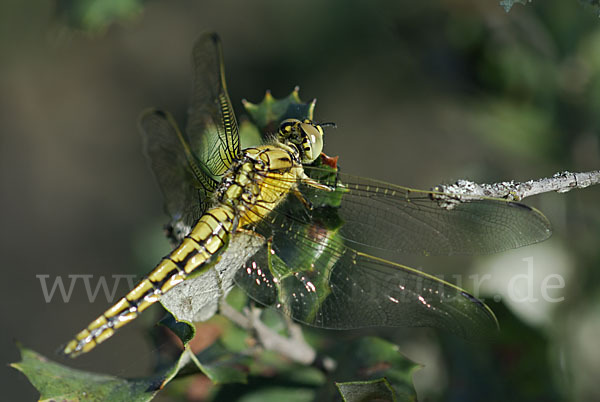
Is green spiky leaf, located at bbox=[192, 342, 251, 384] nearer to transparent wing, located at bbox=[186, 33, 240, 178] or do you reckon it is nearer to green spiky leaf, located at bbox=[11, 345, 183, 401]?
green spiky leaf, located at bbox=[11, 345, 183, 401]

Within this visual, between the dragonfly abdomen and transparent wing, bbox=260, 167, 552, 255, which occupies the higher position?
transparent wing, bbox=260, 167, 552, 255

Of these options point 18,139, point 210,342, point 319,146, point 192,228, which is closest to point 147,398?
point 210,342

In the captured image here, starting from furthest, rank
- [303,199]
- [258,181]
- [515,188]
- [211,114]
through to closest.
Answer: [211,114] < [258,181] < [303,199] < [515,188]

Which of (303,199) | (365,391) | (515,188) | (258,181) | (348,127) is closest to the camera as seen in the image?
(365,391)

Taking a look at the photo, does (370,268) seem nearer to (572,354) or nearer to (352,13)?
(572,354)

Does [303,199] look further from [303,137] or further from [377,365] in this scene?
[377,365]

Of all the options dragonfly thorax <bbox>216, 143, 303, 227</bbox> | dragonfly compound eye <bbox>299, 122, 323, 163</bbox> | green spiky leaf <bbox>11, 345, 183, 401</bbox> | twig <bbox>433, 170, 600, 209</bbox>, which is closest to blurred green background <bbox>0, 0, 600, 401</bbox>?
green spiky leaf <bbox>11, 345, 183, 401</bbox>

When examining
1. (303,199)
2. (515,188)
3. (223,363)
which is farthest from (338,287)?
(515,188)
